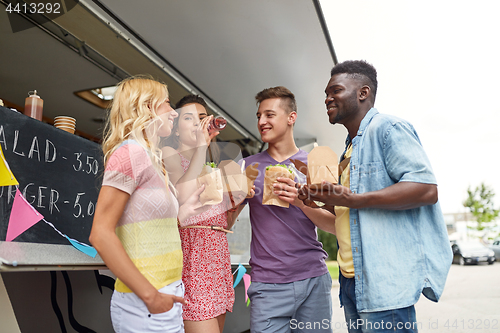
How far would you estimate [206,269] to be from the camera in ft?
5.77

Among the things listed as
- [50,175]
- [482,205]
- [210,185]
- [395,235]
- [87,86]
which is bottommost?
[482,205]

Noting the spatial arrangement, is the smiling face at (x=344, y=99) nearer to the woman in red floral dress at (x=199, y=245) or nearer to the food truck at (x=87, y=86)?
the woman in red floral dress at (x=199, y=245)

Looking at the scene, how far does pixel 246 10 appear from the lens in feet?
10.1

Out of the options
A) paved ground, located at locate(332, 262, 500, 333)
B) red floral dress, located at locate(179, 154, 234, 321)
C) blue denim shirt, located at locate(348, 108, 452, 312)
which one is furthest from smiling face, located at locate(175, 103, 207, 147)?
paved ground, located at locate(332, 262, 500, 333)

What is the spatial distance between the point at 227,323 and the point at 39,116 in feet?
9.61

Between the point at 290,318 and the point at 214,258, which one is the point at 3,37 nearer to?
the point at 214,258

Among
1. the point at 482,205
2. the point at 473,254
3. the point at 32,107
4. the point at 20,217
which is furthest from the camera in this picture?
the point at 482,205

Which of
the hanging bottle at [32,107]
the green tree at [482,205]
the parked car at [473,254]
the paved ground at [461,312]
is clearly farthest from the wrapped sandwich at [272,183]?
the green tree at [482,205]

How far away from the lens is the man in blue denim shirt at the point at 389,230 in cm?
115

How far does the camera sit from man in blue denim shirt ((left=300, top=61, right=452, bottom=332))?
1.15 metres

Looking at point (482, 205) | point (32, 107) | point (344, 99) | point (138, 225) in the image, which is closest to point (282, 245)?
point (344, 99)

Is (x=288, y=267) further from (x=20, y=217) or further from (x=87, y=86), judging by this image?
(x=87, y=86)

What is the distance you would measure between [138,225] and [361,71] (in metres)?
1.16

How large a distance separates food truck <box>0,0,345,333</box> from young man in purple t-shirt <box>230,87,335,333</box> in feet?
2.88
